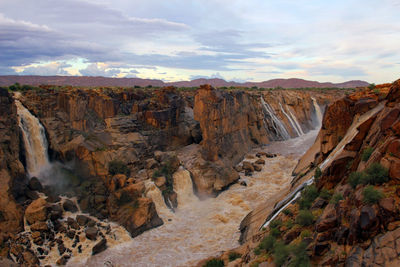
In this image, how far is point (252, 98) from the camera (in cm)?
4091

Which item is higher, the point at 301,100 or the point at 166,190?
the point at 301,100

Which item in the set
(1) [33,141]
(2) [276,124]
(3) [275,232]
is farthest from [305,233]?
(2) [276,124]

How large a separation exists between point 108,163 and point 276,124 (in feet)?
86.5

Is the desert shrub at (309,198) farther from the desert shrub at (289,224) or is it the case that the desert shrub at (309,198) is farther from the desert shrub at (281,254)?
the desert shrub at (281,254)

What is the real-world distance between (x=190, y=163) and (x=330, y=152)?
44.5 feet

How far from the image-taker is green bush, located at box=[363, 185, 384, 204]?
6305 mm

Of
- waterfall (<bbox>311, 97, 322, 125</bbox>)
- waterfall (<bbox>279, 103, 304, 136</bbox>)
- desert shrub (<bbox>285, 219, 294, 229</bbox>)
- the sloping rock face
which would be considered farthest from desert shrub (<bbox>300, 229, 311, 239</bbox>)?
waterfall (<bbox>311, 97, 322, 125</bbox>)

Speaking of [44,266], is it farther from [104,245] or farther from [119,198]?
[119,198]

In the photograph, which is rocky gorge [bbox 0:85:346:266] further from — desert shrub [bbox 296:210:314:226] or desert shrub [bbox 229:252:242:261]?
desert shrub [bbox 229:252:242:261]

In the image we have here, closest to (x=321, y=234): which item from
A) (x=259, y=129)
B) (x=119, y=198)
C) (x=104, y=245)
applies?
(x=104, y=245)

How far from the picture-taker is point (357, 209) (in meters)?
6.55

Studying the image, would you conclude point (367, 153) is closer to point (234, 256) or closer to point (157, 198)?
point (234, 256)

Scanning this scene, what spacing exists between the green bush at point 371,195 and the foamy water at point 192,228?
9852 mm

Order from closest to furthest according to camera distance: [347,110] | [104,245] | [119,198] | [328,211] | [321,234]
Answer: [321,234] < [328,211] < [347,110] < [104,245] < [119,198]
